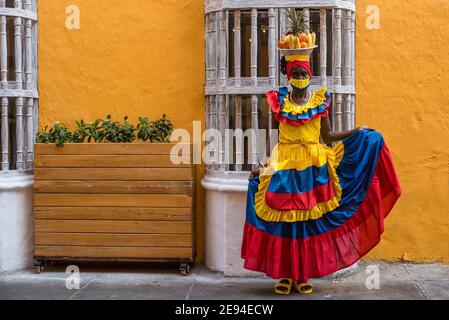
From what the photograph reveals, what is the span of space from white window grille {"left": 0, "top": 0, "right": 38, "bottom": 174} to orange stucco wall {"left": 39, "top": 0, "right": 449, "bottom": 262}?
17cm

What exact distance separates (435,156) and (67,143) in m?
3.78

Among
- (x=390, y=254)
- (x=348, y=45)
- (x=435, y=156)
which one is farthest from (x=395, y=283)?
(x=348, y=45)

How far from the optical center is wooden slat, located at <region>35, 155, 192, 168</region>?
666cm

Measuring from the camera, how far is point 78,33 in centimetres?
720

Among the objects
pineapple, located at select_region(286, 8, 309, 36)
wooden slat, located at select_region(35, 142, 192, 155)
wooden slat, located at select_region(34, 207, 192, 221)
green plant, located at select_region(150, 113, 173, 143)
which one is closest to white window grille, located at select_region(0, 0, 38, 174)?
wooden slat, located at select_region(35, 142, 192, 155)

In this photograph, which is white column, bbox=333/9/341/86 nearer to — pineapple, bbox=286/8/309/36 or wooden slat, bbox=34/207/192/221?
pineapple, bbox=286/8/309/36

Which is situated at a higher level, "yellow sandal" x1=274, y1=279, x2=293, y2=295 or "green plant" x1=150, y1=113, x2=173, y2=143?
"green plant" x1=150, y1=113, x2=173, y2=143

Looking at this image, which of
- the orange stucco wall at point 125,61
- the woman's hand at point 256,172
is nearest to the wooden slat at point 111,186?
the orange stucco wall at point 125,61

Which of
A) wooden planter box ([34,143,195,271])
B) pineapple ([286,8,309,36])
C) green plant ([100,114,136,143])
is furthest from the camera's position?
green plant ([100,114,136,143])

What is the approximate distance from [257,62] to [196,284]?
2278 millimetres

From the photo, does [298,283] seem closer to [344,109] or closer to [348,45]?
[344,109]

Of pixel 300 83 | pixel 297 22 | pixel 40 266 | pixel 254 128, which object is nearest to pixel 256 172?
pixel 254 128

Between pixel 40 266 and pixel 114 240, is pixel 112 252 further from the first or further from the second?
pixel 40 266

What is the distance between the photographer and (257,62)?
265 inches
